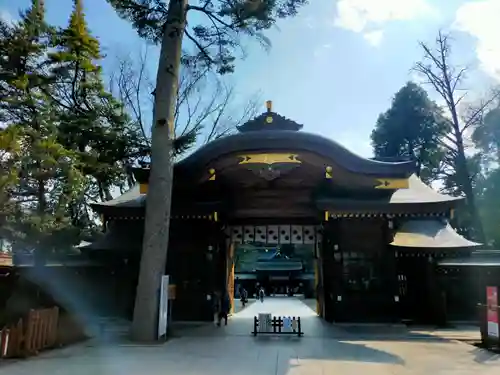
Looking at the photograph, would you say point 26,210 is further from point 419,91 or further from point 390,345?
point 419,91


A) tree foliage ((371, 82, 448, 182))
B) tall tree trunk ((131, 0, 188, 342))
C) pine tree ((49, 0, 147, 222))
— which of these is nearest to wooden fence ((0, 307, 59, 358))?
tall tree trunk ((131, 0, 188, 342))

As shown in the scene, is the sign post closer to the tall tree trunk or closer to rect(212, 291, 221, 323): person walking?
the tall tree trunk

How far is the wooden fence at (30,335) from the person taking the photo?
24.5 feet

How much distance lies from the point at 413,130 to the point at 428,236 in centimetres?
1669

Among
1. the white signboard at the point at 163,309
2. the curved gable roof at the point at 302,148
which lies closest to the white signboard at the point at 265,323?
the white signboard at the point at 163,309

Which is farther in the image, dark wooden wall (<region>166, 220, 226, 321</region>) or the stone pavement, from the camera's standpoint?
dark wooden wall (<region>166, 220, 226, 321</region>)

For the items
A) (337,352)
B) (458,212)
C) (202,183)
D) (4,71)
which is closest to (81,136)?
(4,71)

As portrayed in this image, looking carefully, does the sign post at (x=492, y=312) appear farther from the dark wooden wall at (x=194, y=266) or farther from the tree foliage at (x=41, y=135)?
the tree foliage at (x=41, y=135)

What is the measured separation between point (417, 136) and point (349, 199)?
18760 millimetres

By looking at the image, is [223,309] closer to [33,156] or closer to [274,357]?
[274,357]

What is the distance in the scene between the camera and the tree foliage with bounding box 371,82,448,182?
90.7 ft

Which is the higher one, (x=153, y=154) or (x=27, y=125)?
(x=27, y=125)

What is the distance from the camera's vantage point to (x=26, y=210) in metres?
12.5

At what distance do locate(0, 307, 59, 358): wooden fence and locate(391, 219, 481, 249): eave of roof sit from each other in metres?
→ 9.49
